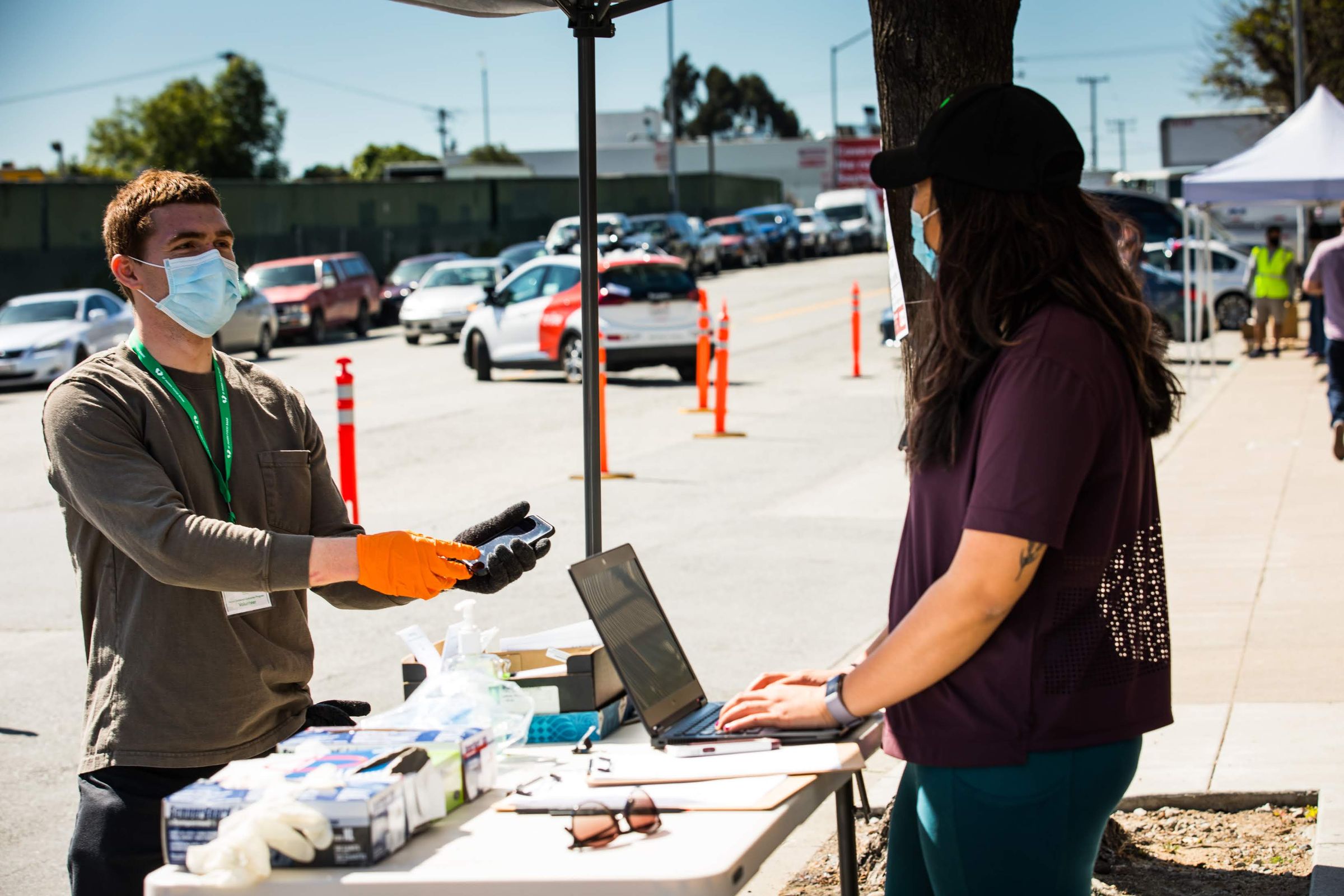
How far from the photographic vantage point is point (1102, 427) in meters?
2.28

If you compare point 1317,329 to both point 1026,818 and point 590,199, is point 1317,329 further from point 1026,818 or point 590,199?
point 1026,818

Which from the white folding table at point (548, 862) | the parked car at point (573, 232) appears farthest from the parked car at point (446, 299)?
the white folding table at point (548, 862)

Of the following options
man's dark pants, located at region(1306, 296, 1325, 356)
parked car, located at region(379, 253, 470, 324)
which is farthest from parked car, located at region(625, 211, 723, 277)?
man's dark pants, located at region(1306, 296, 1325, 356)

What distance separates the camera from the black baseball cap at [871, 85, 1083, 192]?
7.78 feet

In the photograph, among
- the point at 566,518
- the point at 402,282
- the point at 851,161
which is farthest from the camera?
the point at 851,161

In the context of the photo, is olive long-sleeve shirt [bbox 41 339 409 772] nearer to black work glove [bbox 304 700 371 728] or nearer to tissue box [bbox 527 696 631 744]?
black work glove [bbox 304 700 371 728]

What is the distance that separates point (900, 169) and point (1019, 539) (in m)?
0.68

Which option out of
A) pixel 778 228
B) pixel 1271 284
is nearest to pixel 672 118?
pixel 778 228

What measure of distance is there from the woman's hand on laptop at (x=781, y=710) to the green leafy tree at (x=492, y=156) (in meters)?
85.7

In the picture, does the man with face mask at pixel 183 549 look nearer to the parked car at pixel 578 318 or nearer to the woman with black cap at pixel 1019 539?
the woman with black cap at pixel 1019 539

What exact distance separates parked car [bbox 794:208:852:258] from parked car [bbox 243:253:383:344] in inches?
931

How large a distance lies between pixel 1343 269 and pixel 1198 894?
8.98 metres

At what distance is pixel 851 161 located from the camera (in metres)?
88.2

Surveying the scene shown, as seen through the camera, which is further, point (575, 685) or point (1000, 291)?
point (575, 685)
